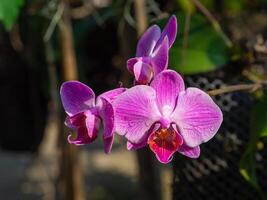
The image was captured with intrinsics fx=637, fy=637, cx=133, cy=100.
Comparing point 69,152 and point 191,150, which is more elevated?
point 191,150

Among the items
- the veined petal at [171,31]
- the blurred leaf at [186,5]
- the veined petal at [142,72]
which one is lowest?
the blurred leaf at [186,5]

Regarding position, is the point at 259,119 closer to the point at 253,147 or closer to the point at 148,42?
the point at 253,147

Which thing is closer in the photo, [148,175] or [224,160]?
[224,160]

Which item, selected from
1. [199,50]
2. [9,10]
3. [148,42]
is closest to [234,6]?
[199,50]

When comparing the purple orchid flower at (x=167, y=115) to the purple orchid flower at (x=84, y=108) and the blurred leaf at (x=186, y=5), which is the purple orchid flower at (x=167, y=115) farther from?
the blurred leaf at (x=186, y=5)

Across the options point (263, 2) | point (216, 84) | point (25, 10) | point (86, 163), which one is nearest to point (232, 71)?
point (216, 84)

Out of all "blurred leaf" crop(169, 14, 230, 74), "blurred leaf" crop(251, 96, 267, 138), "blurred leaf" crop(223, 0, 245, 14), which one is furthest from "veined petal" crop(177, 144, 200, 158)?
"blurred leaf" crop(223, 0, 245, 14)

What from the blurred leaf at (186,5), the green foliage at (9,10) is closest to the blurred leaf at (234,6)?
the blurred leaf at (186,5)

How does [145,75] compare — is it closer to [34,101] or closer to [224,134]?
[224,134]
